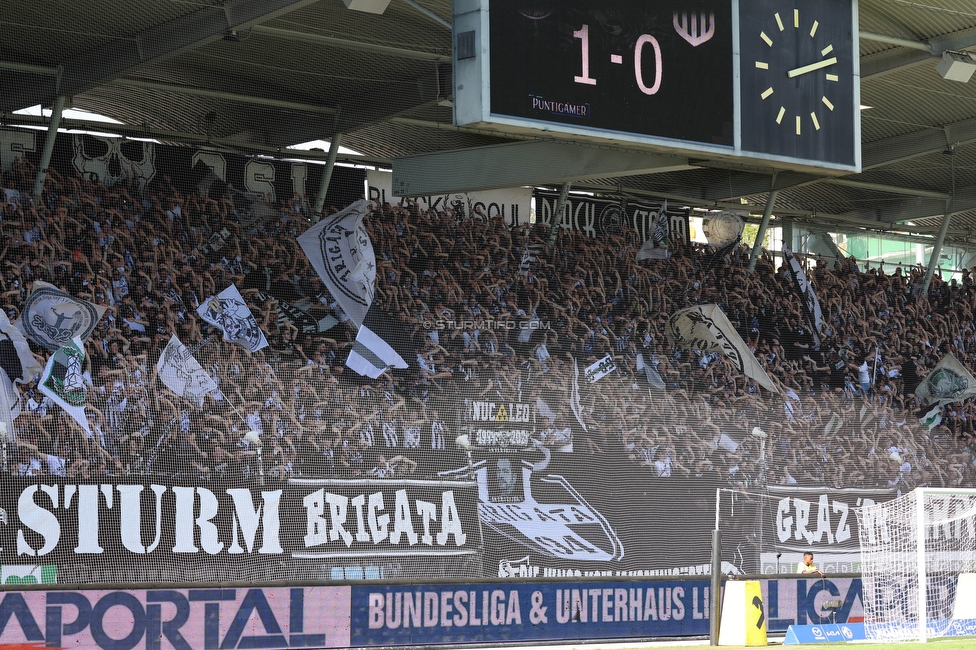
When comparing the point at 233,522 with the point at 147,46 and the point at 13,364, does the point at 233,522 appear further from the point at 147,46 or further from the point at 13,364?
the point at 147,46

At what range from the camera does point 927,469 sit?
21.4m

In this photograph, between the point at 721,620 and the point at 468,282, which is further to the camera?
the point at 468,282

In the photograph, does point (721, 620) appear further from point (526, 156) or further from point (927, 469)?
point (927, 469)

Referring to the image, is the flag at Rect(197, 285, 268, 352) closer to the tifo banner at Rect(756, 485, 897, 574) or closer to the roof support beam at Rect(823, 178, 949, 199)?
the tifo banner at Rect(756, 485, 897, 574)

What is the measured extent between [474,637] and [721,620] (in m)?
2.80

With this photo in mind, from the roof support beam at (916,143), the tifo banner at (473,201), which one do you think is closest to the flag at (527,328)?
the tifo banner at (473,201)

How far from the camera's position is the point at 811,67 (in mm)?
12266

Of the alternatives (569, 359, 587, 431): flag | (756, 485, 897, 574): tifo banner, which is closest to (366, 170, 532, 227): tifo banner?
(569, 359, 587, 431): flag

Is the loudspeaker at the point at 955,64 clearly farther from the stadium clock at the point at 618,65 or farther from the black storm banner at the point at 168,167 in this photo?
the black storm banner at the point at 168,167

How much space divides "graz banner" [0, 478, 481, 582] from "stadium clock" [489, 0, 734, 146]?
6.35 m

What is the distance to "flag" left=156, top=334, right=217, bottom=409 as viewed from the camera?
601 inches

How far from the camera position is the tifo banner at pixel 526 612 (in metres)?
14.1

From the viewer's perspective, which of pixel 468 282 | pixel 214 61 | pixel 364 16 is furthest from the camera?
pixel 468 282

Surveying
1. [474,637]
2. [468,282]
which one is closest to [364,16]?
[468,282]
